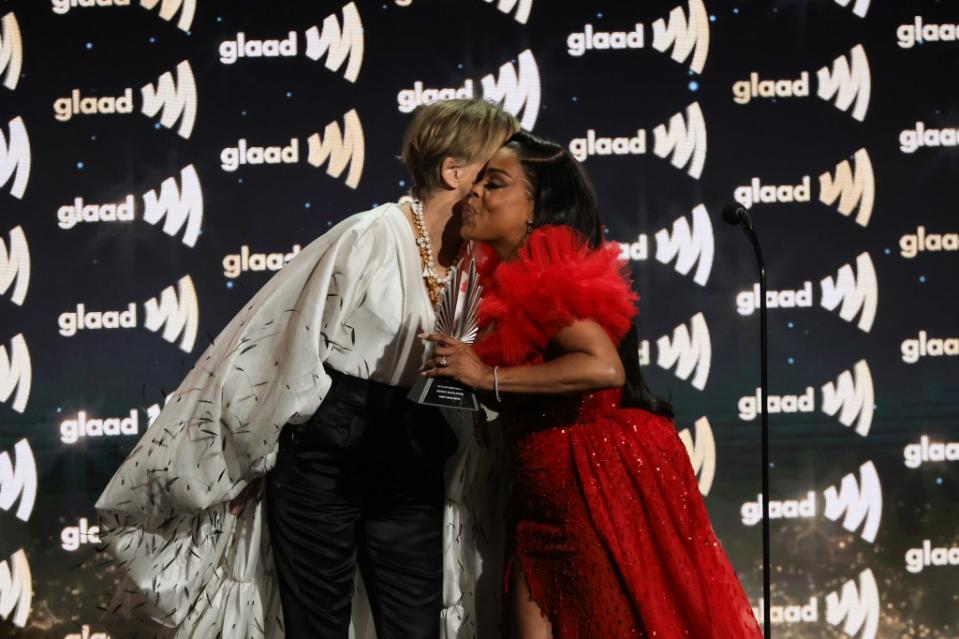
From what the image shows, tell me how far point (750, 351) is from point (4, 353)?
267cm

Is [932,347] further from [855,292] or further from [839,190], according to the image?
[839,190]

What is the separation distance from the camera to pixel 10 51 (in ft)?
12.1

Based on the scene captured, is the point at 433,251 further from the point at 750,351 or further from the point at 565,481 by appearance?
the point at 750,351

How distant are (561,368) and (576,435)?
200 mm

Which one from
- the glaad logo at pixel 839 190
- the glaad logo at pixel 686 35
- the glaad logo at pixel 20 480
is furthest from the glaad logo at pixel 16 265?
the glaad logo at pixel 839 190

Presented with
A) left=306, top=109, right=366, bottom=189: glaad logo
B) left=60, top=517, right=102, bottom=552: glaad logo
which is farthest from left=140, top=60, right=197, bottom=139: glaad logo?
left=60, top=517, right=102, bottom=552: glaad logo

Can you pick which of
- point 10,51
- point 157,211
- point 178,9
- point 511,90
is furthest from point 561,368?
point 10,51

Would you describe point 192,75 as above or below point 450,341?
above

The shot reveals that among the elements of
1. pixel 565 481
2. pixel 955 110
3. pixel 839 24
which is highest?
pixel 839 24

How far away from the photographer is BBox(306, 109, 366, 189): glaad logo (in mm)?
3686

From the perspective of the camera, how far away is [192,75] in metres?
3.67

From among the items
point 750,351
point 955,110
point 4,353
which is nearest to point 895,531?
point 750,351

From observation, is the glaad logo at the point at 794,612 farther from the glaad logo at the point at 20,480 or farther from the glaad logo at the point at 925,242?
the glaad logo at the point at 20,480

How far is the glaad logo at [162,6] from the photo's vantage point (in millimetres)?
3674
